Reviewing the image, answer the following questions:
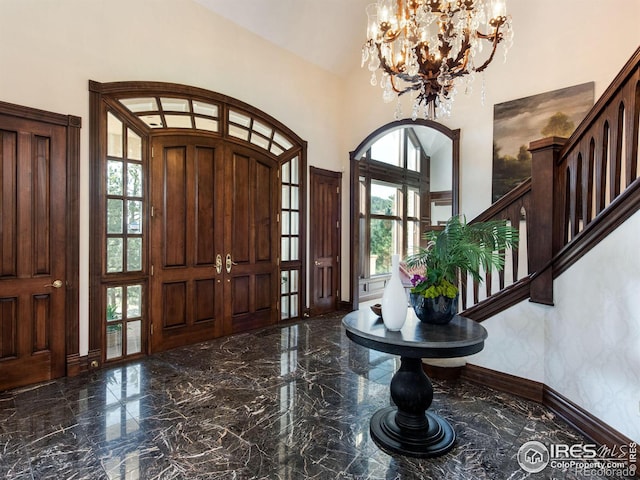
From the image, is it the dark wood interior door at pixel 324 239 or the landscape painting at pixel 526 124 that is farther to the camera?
the dark wood interior door at pixel 324 239

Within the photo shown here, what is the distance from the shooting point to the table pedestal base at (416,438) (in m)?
2.20

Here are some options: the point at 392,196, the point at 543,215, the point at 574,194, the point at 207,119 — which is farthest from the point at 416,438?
the point at 392,196

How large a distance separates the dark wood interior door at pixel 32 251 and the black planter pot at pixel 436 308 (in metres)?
3.38

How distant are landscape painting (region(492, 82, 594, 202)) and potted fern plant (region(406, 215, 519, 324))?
2.62 m

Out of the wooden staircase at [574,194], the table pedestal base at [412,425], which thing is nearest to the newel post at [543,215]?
the wooden staircase at [574,194]

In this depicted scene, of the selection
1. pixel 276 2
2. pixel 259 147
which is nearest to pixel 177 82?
pixel 259 147

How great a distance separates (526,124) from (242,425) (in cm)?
469

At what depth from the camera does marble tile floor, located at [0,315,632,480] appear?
208 centimetres

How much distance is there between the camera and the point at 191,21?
4.36 m

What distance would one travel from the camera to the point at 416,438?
2275mm

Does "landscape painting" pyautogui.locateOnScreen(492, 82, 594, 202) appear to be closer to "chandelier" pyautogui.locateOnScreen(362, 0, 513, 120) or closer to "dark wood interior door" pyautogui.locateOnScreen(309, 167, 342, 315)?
"chandelier" pyautogui.locateOnScreen(362, 0, 513, 120)

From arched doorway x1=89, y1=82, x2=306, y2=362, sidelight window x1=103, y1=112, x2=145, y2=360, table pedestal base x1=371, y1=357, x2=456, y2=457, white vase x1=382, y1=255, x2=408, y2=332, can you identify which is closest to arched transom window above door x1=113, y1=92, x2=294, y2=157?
arched doorway x1=89, y1=82, x2=306, y2=362

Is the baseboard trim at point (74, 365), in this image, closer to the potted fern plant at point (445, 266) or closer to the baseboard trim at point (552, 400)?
the potted fern plant at point (445, 266)

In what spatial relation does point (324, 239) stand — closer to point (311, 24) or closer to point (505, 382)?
point (311, 24)
